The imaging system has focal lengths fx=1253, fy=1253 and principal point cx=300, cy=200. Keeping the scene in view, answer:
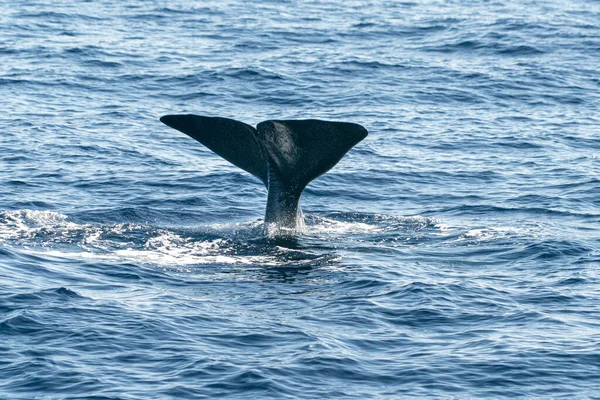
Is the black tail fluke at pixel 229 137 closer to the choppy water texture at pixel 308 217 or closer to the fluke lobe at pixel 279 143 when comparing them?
the fluke lobe at pixel 279 143

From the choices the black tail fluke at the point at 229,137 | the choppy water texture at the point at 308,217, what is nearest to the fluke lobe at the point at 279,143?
the black tail fluke at the point at 229,137

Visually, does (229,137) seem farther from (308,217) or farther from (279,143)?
(308,217)

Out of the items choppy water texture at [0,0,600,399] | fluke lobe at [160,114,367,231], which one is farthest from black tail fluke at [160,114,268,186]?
choppy water texture at [0,0,600,399]

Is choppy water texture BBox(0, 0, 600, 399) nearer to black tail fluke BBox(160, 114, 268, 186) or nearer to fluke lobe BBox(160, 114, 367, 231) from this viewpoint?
fluke lobe BBox(160, 114, 367, 231)

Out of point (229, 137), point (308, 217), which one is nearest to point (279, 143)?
point (229, 137)

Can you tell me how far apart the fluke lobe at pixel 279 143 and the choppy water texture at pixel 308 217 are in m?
0.98

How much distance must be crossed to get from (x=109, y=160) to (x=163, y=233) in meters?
6.32

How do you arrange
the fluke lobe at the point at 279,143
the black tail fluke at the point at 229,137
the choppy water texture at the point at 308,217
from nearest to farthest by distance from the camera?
the choppy water texture at the point at 308,217 → the fluke lobe at the point at 279,143 → the black tail fluke at the point at 229,137

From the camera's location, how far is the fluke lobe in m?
16.4

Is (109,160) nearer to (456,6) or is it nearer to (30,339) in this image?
(30,339)

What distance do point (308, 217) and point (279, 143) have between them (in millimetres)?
3153

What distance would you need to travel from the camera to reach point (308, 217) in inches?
773

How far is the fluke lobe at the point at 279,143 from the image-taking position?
1644 centimetres

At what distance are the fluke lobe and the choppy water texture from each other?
0.98 meters
